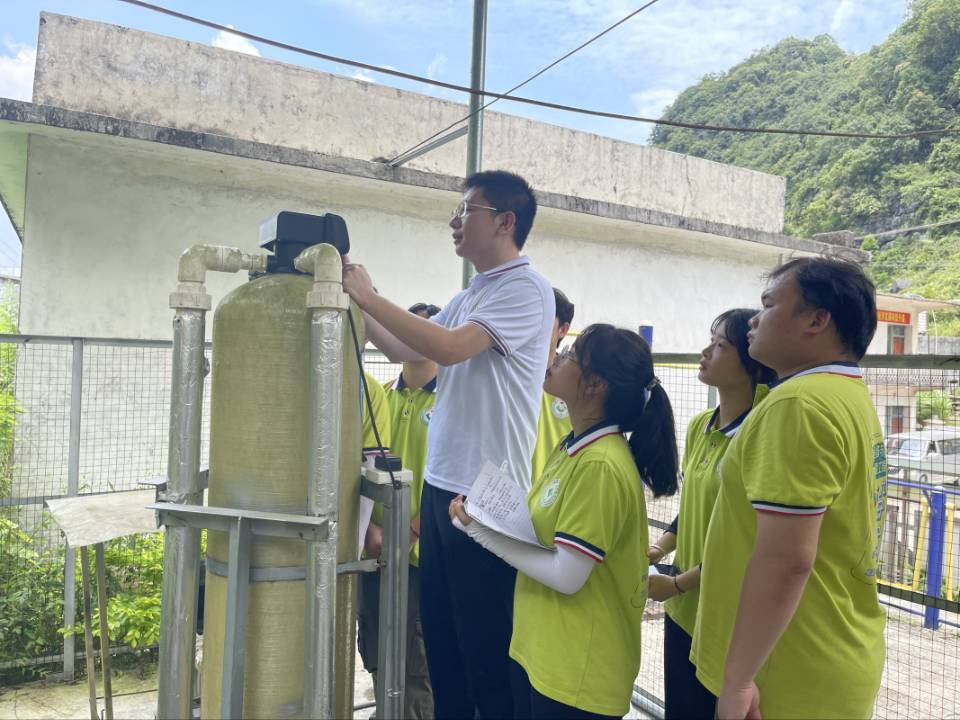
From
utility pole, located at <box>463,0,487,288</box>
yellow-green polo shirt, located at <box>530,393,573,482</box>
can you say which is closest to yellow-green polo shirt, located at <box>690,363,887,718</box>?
yellow-green polo shirt, located at <box>530,393,573,482</box>

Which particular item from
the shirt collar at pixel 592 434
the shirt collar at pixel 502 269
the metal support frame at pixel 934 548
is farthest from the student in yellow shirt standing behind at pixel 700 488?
the metal support frame at pixel 934 548

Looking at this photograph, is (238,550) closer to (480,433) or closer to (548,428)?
(480,433)

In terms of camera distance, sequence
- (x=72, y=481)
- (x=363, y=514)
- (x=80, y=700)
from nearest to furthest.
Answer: (x=363, y=514) → (x=80, y=700) → (x=72, y=481)

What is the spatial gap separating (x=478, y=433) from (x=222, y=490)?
2.57 feet

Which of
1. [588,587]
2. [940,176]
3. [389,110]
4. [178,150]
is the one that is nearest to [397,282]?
[389,110]

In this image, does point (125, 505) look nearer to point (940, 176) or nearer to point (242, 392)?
point (242, 392)

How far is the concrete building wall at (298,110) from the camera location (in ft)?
19.0

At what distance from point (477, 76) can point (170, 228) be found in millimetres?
3448

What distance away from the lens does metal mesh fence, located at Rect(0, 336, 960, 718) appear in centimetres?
381

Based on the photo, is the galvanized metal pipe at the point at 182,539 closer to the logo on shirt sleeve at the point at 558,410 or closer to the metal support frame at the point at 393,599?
the metal support frame at the point at 393,599

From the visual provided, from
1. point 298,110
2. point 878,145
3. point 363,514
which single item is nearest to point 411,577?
point 363,514

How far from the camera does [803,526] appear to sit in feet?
4.26

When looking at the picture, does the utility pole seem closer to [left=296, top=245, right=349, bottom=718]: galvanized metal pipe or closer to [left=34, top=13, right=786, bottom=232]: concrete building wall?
[left=296, top=245, right=349, bottom=718]: galvanized metal pipe

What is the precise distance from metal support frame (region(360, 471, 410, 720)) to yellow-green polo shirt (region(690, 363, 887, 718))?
0.80 metres
